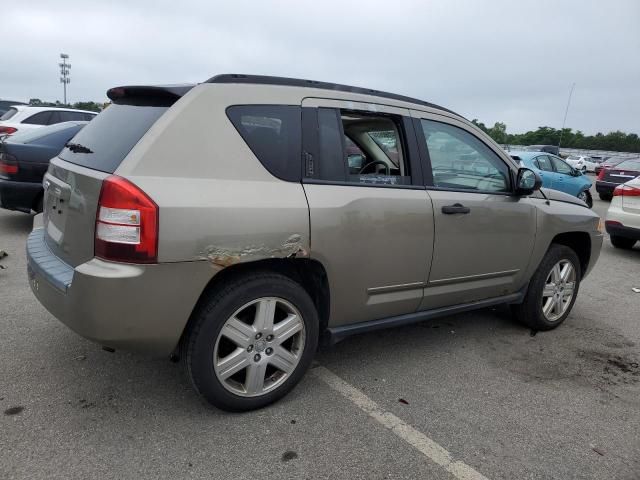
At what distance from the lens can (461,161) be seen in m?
3.66

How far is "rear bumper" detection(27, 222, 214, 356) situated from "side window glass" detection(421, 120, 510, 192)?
6.01 feet

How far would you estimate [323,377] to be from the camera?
3.28 m

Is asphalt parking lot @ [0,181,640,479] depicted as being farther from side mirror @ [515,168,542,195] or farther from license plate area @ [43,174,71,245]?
side mirror @ [515,168,542,195]

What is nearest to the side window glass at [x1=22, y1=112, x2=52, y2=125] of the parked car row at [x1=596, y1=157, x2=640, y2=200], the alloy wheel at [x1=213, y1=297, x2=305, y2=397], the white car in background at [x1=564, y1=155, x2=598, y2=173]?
the alloy wheel at [x1=213, y1=297, x2=305, y2=397]

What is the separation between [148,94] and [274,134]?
0.74m

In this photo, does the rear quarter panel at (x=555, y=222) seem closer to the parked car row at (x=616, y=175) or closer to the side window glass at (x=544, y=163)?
the side window glass at (x=544, y=163)

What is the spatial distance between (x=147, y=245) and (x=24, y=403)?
1264 millimetres

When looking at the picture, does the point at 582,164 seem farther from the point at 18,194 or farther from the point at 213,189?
the point at 213,189

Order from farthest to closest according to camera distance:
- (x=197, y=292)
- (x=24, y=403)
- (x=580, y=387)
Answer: (x=580, y=387), (x=24, y=403), (x=197, y=292)

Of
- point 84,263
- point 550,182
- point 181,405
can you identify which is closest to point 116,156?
point 84,263

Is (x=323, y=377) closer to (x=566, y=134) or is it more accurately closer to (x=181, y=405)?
(x=181, y=405)

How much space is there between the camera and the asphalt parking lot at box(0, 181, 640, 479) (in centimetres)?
239

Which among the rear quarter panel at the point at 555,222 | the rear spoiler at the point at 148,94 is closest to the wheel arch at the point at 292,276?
the rear spoiler at the point at 148,94

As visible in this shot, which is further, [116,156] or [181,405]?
[181,405]
